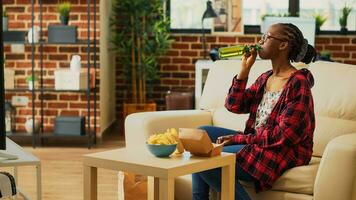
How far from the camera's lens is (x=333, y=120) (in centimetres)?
370

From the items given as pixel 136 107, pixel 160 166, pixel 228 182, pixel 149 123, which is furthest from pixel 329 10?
pixel 160 166

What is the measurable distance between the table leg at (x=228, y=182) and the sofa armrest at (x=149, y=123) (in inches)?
→ 29.1

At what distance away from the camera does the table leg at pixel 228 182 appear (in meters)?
3.03

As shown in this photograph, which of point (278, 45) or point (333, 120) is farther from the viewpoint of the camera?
point (333, 120)

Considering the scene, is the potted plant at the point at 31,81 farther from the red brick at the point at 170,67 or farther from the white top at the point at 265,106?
the white top at the point at 265,106

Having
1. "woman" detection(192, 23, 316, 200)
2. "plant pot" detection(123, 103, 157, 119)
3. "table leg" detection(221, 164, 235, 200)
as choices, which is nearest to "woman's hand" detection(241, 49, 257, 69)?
"woman" detection(192, 23, 316, 200)

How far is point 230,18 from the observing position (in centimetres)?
713

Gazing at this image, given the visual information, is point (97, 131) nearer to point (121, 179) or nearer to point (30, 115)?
point (30, 115)

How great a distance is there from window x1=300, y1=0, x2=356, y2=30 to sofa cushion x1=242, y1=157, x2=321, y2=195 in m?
4.14

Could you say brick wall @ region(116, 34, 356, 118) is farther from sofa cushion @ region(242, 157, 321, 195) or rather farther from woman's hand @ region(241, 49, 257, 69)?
sofa cushion @ region(242, 157, 321, 195)

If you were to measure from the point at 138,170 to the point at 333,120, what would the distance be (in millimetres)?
1317

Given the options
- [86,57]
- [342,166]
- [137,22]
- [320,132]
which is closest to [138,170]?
[342,166]

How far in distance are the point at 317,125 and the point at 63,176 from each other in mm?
2077

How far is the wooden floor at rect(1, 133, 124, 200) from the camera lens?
4.51 m
